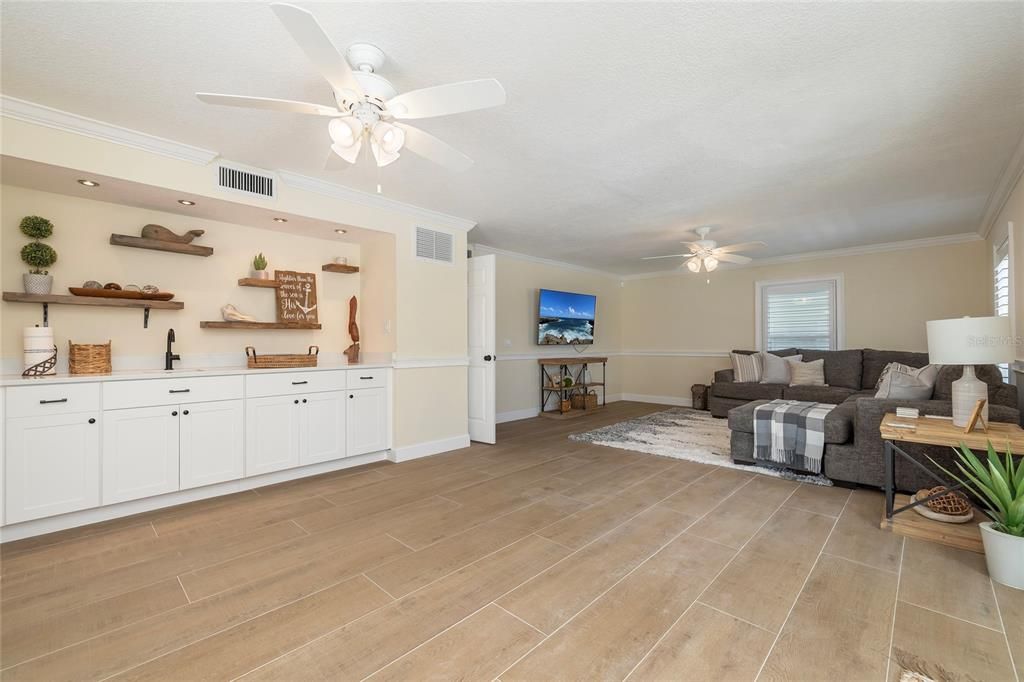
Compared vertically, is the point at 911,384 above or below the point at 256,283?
below

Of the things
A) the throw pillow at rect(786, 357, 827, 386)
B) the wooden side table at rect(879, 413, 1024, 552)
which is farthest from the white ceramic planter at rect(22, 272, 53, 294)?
the throw pillow at rect(786, 357, 827, 386)

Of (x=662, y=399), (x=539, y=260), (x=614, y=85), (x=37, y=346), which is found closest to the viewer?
(x=614, y=85)

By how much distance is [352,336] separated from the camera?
14.5 ft

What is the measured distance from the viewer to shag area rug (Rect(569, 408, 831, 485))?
3971 millimetres

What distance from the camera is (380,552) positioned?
2375 millimetres

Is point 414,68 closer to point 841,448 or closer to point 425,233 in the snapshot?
point 425,233

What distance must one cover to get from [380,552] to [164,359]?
2.48 metres

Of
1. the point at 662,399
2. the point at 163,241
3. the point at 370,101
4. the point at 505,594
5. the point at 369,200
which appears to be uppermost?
the point at 369,200

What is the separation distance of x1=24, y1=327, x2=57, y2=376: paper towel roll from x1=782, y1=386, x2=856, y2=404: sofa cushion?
727cm

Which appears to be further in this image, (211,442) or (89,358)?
(211,442)

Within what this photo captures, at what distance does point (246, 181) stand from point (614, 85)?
270cm

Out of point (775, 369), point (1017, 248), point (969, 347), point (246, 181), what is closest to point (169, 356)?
point (246, 181)

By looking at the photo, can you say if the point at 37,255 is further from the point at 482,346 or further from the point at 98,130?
the point at 482,346

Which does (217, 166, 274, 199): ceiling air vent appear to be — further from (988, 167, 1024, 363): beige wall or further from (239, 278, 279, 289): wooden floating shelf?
(988, 167, 1024, 363): beige wall
